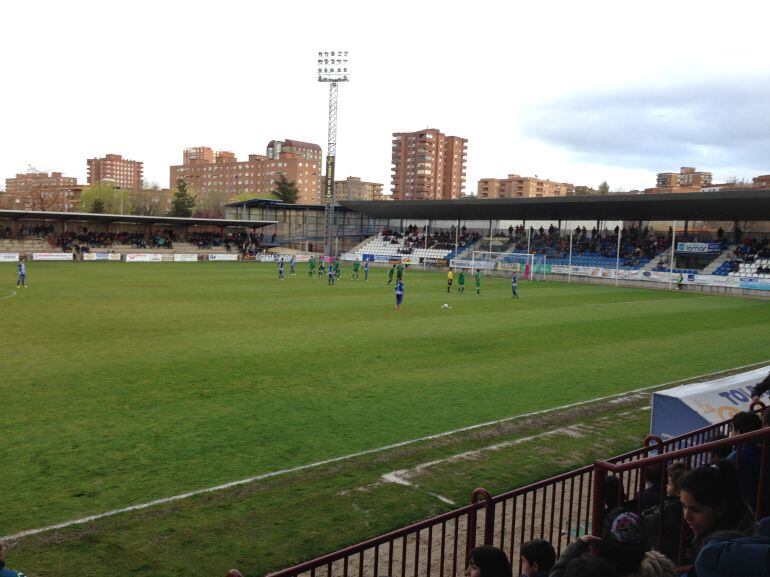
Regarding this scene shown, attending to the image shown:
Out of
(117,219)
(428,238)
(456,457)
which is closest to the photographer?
(456,457)

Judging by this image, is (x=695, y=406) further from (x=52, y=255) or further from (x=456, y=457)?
(x=52, y=255)

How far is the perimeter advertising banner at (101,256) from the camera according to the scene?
2525 inches

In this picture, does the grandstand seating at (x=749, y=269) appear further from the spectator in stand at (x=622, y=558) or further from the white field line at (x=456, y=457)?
the spectator in stand at (x=622, y=558)

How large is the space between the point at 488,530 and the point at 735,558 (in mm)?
3036

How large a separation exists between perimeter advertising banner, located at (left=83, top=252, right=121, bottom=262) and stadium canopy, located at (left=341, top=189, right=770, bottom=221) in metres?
27.7

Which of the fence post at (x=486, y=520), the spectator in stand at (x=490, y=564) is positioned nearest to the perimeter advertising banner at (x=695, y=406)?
the fence post at (x=486, y=520)

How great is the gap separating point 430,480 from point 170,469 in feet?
12.2

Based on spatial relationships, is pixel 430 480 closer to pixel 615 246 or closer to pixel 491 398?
pixel 491 398

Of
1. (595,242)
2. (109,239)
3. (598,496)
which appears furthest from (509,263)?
(598,496)

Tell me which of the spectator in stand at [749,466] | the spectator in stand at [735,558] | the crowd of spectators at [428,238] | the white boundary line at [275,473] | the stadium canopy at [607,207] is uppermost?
the stadium canopy at [607,207]

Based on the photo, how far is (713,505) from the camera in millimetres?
3543

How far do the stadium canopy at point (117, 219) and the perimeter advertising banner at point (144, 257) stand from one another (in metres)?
5.19

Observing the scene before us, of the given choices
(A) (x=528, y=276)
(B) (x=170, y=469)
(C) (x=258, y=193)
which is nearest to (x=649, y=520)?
(B) (x=170, y=469)

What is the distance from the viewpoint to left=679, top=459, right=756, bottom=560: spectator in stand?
11.6 feet
